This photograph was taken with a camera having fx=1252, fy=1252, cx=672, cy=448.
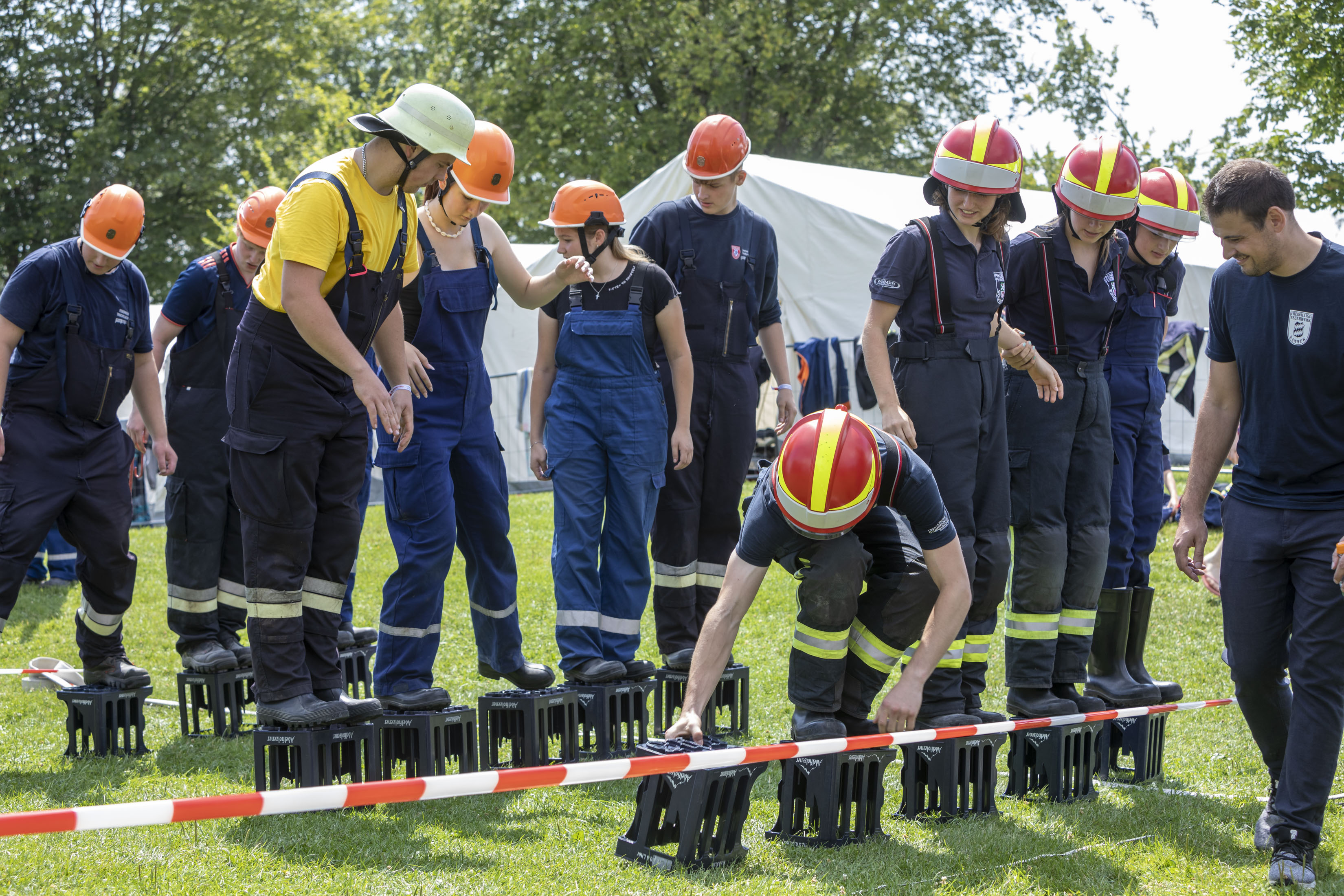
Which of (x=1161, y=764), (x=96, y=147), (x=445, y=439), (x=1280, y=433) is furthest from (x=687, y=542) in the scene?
(x=96, y=147)

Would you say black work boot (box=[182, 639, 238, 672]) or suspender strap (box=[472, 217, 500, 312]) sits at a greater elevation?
suspender strap (box=[472, 217, 500, 312])

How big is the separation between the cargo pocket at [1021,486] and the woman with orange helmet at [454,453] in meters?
2.00

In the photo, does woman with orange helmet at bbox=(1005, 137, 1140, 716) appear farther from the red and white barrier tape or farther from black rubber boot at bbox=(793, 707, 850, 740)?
black rubber boot at bbox=(793, 707, 850, 740)

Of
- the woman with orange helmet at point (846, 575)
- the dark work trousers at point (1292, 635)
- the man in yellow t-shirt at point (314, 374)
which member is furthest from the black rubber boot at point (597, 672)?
the dark work trousers at point (1292, 635)

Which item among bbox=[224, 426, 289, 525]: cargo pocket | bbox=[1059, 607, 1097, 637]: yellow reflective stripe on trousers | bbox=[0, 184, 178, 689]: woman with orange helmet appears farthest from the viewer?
bbox=[1059, 607, 1097, 637]: yellow reflective stripe on trousers

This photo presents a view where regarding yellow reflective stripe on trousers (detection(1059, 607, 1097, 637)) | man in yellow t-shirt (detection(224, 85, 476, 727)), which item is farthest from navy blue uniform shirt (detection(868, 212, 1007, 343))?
man in yellow t-shirt (detection(224, 85, 476, 727))

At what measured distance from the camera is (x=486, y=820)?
13.9 ft

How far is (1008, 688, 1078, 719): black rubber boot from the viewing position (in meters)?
5.16

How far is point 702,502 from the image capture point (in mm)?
5930

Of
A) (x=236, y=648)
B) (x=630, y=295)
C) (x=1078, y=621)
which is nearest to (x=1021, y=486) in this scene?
(x=1078, y=621)

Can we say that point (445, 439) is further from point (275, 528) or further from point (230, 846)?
point (230, 846)

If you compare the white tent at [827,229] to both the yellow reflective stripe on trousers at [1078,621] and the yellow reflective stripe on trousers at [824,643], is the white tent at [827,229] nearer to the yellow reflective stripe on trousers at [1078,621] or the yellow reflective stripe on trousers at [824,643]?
the yellow reflective stripe on trousers at [1078,621]

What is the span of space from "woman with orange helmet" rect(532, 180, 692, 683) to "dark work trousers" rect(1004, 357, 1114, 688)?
5.03 feet

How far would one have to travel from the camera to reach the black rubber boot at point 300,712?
166 inches
